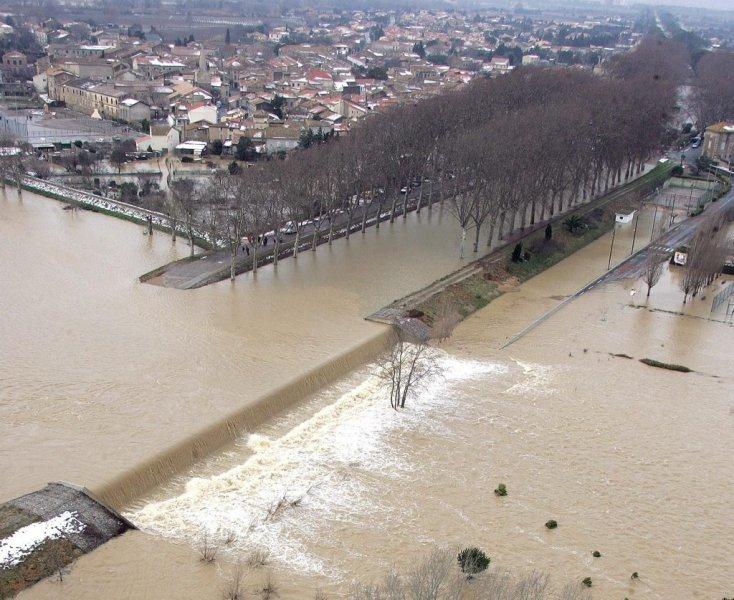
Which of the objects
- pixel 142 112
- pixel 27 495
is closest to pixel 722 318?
pixel 27 495

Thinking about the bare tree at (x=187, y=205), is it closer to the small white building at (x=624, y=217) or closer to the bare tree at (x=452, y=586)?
the bare tree at (x=452, y=586)

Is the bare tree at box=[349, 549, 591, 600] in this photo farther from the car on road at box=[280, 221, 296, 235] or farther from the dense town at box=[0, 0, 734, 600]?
the car on road at box=[280, 221, 296, 235]

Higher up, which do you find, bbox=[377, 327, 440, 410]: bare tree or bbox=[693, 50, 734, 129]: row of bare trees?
bbox=[693, 50, 734, 129]: row of bare trees

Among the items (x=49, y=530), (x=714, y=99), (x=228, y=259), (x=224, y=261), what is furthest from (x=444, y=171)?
(x=714, y=99)

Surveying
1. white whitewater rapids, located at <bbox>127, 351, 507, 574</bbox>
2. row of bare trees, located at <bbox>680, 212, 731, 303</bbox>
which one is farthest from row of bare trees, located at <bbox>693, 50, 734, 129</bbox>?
white whitewater rapids, located at <bbox>127, 351, 507, 574</bbox>

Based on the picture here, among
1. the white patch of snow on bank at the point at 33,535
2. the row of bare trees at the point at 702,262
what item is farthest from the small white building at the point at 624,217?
the white patch of snow on bank at the point at 33,535

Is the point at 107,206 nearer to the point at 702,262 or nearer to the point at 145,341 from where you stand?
the point at 145,341

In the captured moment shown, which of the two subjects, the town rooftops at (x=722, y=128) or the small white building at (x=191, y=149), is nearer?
the small white building at (x=191, y=149)
